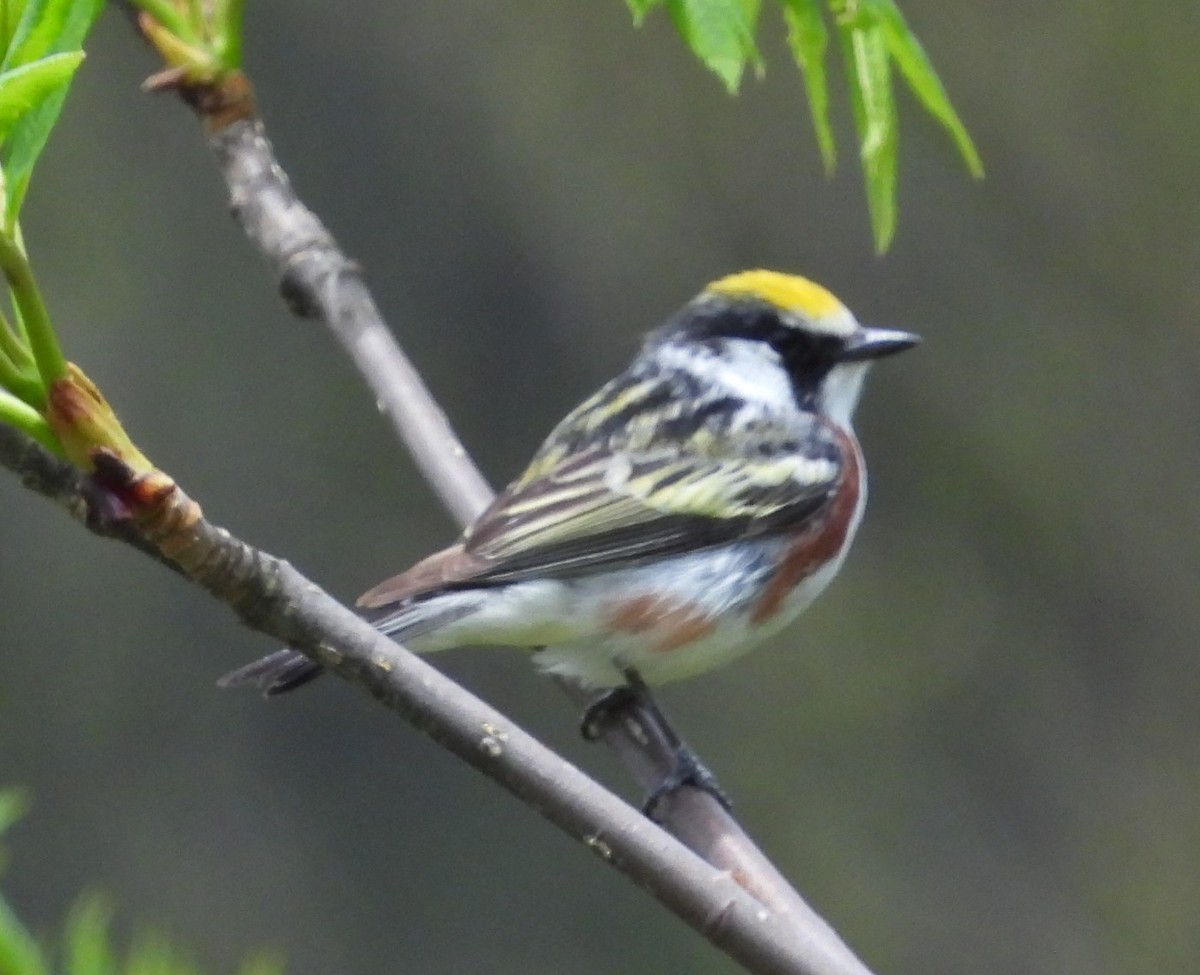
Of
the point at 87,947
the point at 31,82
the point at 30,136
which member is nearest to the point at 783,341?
the point at 30,136

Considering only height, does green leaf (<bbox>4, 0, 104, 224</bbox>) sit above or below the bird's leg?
above

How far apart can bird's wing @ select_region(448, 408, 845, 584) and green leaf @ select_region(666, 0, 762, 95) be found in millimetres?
1368

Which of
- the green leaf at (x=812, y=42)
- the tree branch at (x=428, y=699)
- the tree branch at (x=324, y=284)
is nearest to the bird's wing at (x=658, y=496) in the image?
the tree branch at (x=324, y=284)

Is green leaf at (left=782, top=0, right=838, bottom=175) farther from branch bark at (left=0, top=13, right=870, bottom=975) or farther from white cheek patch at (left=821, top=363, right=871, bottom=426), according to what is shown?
white cheek patch at (left=821, top=363, right=871, bottom=426)

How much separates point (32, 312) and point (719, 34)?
21.2 inches

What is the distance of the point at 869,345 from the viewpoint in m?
3.09

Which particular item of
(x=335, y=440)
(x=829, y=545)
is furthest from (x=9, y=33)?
(x=335, y=440)

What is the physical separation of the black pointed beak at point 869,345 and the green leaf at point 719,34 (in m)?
1.86

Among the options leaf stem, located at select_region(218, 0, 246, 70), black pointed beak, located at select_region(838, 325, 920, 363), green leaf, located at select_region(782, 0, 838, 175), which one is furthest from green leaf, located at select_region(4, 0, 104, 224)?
black pointed beak, located at select_region(838, 325, 920, 363)

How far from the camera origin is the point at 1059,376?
4.67 meters

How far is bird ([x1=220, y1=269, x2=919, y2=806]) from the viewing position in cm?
252

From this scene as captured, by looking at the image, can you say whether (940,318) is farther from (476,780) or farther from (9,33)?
(9,33)

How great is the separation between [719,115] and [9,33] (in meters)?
3.72

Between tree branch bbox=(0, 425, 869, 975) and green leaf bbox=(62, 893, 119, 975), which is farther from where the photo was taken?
tree branch bbox=(0, 425, 869, 975)
